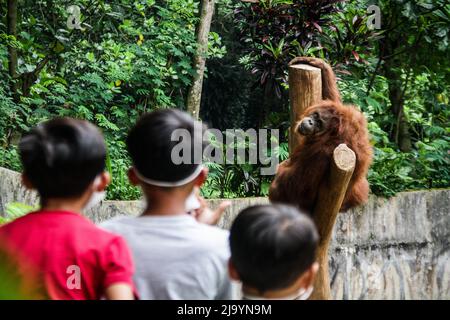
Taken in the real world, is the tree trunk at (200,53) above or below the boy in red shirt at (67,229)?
above

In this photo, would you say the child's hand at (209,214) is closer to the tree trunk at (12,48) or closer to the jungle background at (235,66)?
the jungle background at (235,66)

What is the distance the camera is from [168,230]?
1.93 metres

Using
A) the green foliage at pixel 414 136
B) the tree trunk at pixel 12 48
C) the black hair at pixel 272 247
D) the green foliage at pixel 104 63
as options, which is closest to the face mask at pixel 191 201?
the black hair at pixel 272 247

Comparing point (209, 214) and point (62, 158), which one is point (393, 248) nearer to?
point (209, 214)

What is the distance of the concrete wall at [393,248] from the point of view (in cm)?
530

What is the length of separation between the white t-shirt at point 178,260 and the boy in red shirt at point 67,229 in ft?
0.57

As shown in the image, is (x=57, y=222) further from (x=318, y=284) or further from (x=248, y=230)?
(x=318, y=284)

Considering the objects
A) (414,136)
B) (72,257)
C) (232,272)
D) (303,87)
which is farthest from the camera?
(414,136)

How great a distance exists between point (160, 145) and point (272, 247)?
450 mm

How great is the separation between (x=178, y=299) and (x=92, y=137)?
49 cm

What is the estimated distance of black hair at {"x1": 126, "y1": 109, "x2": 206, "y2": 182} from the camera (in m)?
1.97

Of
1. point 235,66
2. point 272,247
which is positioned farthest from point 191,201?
point 235,66

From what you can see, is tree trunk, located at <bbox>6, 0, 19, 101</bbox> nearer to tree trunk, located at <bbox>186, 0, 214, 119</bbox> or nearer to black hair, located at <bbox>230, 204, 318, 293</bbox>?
tree trunk, located at <bbox>186, 0, 214, 119</bbox>

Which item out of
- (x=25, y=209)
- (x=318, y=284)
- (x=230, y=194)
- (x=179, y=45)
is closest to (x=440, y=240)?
(x=230, y=194)
